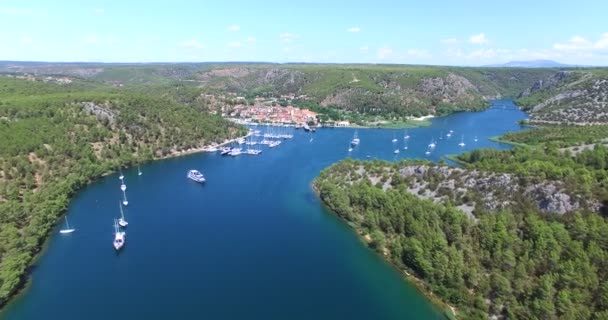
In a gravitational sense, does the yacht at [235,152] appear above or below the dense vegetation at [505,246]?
below

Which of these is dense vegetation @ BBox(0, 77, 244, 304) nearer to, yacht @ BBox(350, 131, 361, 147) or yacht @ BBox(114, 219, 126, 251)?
yacht @ BBox(114, 219, 126, 251)

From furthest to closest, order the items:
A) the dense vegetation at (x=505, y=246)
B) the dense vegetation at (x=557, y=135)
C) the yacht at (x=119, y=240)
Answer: the dense vegetation at (x=557, y=135)
the yacht at (x=119, y=240)
the dense vegetation at (x=505, y=246)

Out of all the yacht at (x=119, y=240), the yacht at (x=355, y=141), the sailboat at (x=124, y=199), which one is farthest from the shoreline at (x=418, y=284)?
the yacht at (x=355, y=141)

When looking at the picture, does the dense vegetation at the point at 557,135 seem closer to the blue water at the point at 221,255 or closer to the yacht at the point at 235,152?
the blue water at the point at 221,255

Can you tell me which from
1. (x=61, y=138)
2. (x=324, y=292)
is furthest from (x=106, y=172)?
(x=324, y=292)

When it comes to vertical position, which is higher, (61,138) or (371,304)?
(61,138)

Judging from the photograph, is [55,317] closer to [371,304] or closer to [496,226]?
[371,304]

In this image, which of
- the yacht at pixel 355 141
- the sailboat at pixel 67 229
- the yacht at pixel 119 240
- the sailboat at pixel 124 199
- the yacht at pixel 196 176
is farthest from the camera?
the yacht at pixel 355 141
